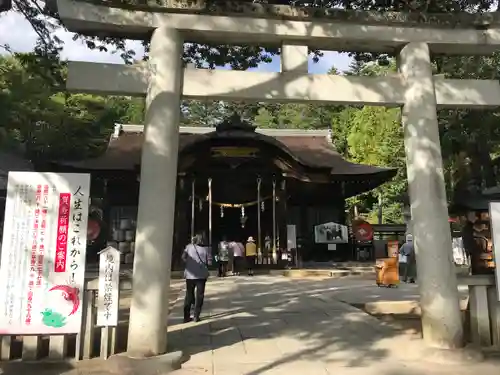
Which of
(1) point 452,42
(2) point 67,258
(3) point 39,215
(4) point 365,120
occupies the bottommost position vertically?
(2) point 67,258

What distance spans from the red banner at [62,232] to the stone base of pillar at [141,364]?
117cm

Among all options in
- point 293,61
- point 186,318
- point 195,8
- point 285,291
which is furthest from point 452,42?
point 285,291

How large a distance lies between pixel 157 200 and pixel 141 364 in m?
1.80

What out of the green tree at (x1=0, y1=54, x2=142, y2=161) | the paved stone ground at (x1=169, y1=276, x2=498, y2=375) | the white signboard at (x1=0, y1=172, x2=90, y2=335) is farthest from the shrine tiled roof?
the white signboard at (x1=0, y1=172, x2=90, y2=335)

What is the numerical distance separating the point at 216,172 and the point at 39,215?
11545 mm

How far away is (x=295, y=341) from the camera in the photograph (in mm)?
5816

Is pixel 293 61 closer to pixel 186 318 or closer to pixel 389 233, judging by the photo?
pixel 186 318

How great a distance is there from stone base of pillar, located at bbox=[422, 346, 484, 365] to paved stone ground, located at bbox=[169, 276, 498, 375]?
9cm

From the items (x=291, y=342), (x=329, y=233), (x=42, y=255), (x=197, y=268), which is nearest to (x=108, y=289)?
(x=42, y=255)

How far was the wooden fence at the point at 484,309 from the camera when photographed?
18.2 ft

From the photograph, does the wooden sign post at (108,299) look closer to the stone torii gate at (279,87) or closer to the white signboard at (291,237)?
the stone torii gate at (279,87)

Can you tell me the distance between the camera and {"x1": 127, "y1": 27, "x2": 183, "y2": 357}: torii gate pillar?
16.0ft

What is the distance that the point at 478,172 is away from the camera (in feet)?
45.5

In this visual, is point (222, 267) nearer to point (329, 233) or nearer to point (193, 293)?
point (329, 233)
